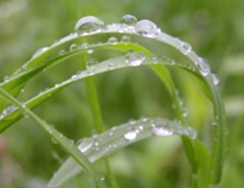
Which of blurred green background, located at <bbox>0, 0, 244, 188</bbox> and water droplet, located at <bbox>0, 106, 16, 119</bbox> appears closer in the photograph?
water droplet, located at <bbox>0, 106, 16, 119</bbox>

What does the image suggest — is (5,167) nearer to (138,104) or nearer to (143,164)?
(143,164)

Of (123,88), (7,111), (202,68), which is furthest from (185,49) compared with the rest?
(123,88)

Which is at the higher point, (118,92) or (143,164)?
(118,92)

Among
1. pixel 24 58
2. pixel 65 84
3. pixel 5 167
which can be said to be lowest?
pixel 65 84

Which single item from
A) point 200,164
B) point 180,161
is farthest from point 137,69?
point 200,164

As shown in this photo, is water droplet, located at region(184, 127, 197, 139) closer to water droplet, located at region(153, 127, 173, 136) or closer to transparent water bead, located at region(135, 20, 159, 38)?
A: water droplet, located at region(153, 127, 173, 136)

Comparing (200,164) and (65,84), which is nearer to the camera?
(65,84)

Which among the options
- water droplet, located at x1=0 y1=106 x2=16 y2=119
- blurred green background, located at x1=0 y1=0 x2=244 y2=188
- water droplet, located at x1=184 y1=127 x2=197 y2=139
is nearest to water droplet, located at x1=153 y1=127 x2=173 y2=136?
water droplet, located at x1=184 y1=127 x2=197 y2=139

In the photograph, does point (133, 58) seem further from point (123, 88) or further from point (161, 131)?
point (123, 88)
